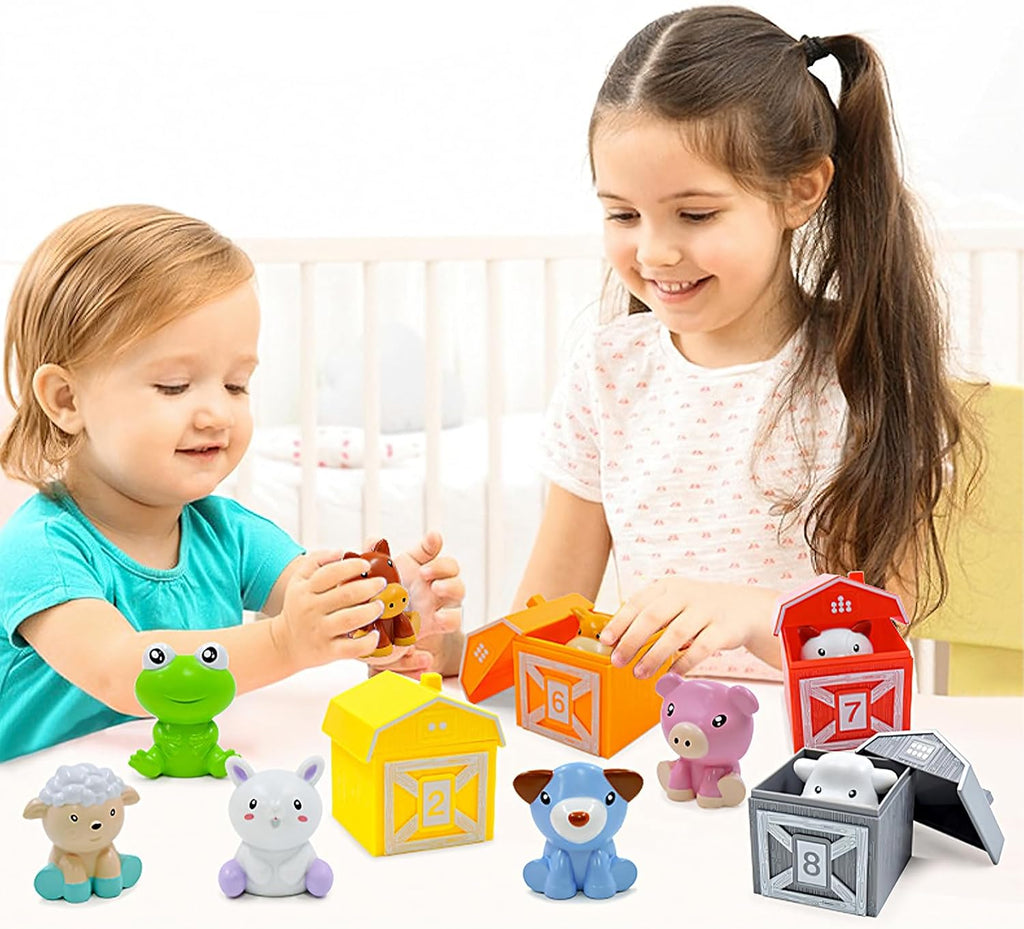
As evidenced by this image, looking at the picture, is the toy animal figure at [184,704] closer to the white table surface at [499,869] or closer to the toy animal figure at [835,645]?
the white table surface at [499,869]

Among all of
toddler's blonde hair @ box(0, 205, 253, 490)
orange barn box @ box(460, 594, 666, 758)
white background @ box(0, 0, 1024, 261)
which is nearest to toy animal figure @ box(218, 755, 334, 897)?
orange barn box @ box(460, 594, 666, 758)

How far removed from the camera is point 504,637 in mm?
972

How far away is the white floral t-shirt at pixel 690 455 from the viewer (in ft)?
4.27

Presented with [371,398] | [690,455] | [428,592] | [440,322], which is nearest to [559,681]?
[428,592]

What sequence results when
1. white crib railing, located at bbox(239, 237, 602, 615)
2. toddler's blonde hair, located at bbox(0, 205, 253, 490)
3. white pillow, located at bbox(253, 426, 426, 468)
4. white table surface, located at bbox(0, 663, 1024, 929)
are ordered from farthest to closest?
white pillow, located at bbox(253, 426, 426, 468) < white crib railing, located at bbox(239, 237, 602, 615) < toddler's blonde hair, located at bbox(0, 205, 253, 490) < white table surface, located at bbox(0, 663, 1024, 929)

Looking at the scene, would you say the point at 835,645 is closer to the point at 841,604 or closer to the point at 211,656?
the point at 841,604

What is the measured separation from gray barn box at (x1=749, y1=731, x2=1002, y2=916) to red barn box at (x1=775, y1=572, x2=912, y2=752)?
10cm

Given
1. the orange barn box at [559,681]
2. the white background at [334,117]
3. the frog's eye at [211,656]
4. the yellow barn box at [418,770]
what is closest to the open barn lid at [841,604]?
the orange barn box at [559,681]

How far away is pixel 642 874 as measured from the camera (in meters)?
0.70

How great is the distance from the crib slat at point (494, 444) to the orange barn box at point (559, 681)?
1150 millimetres

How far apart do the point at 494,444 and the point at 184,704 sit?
4.45 feet

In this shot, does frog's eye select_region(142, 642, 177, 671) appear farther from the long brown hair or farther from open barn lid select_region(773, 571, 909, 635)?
the long brown hair

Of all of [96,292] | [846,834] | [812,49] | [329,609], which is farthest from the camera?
[812,49]

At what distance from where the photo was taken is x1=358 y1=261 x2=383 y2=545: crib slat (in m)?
2.07
